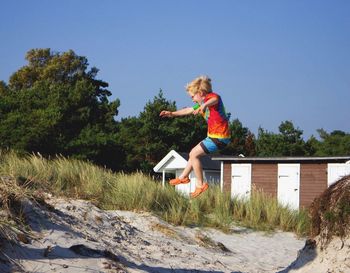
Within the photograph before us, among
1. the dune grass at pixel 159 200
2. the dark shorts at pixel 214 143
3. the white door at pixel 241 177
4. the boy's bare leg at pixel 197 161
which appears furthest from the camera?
the white door at pixel 241 177

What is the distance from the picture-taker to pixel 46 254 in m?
8.34

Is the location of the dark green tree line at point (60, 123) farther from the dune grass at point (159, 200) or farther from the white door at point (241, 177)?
the dune grass at point (159, 200)

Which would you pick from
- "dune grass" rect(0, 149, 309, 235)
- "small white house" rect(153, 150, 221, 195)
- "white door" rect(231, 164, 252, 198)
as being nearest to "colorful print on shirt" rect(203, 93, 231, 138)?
"dune grass" rect(0, 149, 309, 235)

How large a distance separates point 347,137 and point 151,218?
42221 millimetres

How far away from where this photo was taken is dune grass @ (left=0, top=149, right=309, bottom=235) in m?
16.2

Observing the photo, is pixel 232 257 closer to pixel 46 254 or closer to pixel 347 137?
pixel 46 254

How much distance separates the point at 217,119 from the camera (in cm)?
767

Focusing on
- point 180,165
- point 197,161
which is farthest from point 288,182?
point 197,161

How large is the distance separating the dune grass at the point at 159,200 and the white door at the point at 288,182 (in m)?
12.8

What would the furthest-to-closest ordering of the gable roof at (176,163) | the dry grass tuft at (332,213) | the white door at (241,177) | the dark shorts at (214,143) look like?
the gable roof at (176,163)
the white door at (241,177)
the dry grass tuft at (332,213)
the dark shorts at (214,143)

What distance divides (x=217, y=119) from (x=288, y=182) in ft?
81.6

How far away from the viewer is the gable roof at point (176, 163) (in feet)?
117

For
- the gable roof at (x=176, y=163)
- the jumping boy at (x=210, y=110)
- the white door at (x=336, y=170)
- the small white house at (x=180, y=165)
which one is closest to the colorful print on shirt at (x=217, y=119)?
the jumping boy at (x=210, y=110)

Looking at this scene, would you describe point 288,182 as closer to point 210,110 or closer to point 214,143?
point 214,143
